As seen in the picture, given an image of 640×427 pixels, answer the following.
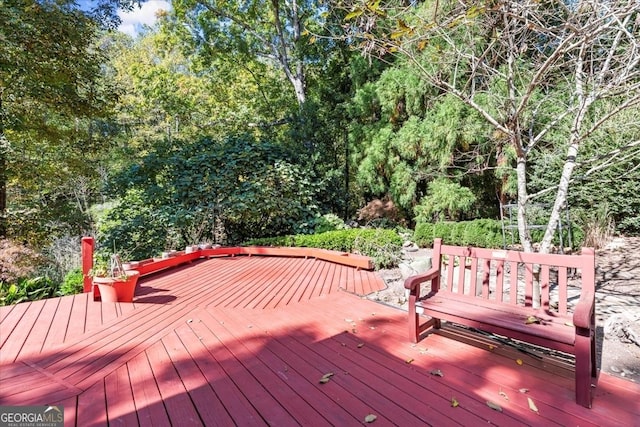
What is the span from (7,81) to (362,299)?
7078 mm

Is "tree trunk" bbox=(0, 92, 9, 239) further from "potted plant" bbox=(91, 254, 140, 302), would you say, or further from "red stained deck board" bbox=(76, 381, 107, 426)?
"red stained deck board" bbox=(76, 381, 107, 426)

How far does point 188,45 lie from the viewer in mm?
12023

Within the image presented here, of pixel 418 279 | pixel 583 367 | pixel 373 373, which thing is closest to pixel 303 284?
pixel 418 279

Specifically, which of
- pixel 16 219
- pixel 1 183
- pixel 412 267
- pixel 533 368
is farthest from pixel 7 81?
pixel 533 368

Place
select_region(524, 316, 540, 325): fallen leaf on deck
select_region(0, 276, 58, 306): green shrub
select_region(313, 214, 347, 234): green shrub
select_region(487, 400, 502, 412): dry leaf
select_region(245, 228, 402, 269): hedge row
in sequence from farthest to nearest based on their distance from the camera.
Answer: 1. select_region(313, 214, 347, 234): green shrub
2. select_region(245, 228, 402, 269): hedge row
3. select_region(0, 276, 58, 306): green shrub
4. select_region(524, 316, 540, 325): fallen leaf on deck
5. select_region(487, 400, 502, 412): dry leaf

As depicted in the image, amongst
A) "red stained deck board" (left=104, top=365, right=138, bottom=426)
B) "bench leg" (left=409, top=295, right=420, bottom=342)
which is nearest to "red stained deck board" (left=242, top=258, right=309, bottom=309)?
"red stained deck board" (left=104, top=365, right=138, bottom=426)

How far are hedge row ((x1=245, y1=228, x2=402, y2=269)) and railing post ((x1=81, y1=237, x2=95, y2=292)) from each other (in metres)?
3.94

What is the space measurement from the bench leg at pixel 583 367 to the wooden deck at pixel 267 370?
0.20 feet

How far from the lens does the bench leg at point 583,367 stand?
1642 millimetres

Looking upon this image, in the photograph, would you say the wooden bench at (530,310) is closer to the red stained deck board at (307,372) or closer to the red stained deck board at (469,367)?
the red stained deck board at (469,367)

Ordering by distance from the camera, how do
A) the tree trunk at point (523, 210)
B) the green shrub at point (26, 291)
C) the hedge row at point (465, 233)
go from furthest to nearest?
the hedge row at point (465, 233)
the green shrub at point (26, 291)
the tree trunk at point (523, 210)

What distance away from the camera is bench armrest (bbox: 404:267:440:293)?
232cm

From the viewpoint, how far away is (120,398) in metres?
1.82

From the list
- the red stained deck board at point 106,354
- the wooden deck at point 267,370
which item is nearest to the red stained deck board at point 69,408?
the wooden deck at point 267,370
